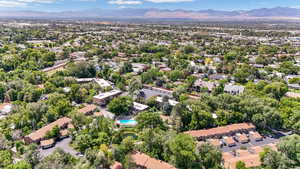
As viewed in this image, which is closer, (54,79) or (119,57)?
(54,79)

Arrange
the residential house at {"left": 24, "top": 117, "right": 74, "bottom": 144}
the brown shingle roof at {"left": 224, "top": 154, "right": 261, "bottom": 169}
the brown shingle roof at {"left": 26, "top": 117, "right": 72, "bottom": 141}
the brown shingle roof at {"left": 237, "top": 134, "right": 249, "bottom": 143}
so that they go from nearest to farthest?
the brown shingle roof at {"left": 224, "top": 154, "right": 261, "bottom": 169}, the residential house at {"left": 24, "top": 117, "right": 74, "bottom": 144}, the brown shingle roof at {"left": 26, "top": 117, "right": 72, "bottom": 141}, the brown shingle roof at {"left": 237, "top": 134, "right": 249, "bottom": 143}

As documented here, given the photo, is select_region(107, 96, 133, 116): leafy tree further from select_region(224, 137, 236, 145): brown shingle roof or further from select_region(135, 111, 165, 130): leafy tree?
select_region(224, 137, 236, 145): brown shingle roof

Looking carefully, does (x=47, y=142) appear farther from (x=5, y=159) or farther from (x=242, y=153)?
(x=242, y=153)

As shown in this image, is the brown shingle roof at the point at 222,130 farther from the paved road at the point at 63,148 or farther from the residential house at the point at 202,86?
the paved road at the point at 63,148

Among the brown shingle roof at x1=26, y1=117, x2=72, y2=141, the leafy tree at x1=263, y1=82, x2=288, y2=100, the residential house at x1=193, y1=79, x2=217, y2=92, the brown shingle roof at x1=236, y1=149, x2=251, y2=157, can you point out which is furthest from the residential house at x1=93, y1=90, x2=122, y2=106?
the leafy tree at x1=263, y1=82, x2=288, y2=100

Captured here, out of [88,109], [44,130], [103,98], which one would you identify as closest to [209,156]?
[88,109]

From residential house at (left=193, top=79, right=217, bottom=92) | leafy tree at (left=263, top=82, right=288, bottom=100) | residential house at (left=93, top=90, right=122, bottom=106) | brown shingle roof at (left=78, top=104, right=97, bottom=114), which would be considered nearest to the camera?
brown shingle roof at (left=78, top=104, right=97, bottom=114)

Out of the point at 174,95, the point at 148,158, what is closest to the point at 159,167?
the point at 148,158

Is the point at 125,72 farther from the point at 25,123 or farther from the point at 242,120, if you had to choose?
the point at 242,120
